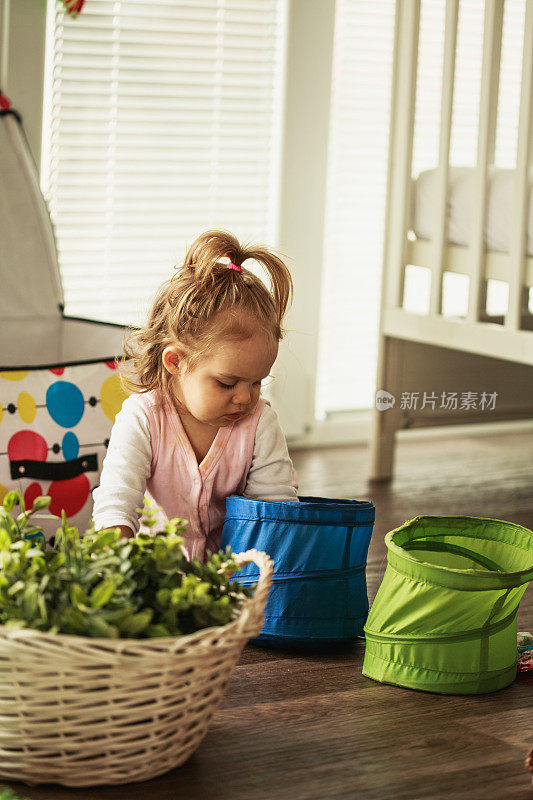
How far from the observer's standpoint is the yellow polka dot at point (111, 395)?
1.69m

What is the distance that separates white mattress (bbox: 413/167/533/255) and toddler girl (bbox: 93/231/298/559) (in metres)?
0.80

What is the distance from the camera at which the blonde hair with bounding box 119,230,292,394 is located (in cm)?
140

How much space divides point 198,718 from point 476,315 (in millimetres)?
1327

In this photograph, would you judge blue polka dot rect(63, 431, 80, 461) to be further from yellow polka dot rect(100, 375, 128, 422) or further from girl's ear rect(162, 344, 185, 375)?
girl's ear rect(162, 344, 185, 375)

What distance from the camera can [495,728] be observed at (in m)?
1.22

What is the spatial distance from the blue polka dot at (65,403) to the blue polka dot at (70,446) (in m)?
0.02

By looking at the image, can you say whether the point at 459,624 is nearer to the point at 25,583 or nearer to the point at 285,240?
the point at 25,583

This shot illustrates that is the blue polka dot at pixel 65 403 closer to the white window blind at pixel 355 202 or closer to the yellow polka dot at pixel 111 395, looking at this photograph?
the yellow polka dot at pixel 111 395

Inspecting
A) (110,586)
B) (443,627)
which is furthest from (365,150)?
(110,586)

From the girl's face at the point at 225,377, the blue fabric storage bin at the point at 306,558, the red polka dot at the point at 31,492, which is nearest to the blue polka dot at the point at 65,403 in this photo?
the red polka dot at the point at 31,492

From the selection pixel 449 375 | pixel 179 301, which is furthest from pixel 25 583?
pixel 449 375

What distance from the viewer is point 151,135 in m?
2.41

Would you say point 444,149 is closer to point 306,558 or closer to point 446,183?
point 446,183

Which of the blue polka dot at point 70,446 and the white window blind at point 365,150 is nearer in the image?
the blue polka dot at point 70,446
